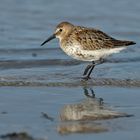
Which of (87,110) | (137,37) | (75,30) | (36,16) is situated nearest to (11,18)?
(36,16)

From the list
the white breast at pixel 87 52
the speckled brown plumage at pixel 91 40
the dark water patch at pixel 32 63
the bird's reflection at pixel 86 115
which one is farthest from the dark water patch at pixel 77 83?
the dark water patch at pixel 32 63

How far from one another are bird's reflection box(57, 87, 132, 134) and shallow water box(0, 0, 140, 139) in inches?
3.8

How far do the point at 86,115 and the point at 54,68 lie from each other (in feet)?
10.0

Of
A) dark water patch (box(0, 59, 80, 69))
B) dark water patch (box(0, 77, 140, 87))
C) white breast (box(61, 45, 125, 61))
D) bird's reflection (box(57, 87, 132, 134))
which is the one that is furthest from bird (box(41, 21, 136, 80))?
bird's reflection (box(57, 87, 132, 134))

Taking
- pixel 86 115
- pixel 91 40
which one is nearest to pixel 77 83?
pixel 91 40

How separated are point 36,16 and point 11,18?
590 mm

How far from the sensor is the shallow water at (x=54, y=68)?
7551 mm

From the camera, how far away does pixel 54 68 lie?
1074 centimetres

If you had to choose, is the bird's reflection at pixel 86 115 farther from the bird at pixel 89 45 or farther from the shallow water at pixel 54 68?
the bird at pixel 89 45

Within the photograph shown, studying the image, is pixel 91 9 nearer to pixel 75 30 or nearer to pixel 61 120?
pixel 75 30

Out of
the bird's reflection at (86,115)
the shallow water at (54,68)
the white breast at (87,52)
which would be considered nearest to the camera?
the bird's reflection at (86,115)

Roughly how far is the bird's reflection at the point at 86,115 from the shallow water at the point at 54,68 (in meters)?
0.10

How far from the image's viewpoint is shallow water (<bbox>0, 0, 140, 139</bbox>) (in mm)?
7551

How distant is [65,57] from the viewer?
11539 mm
